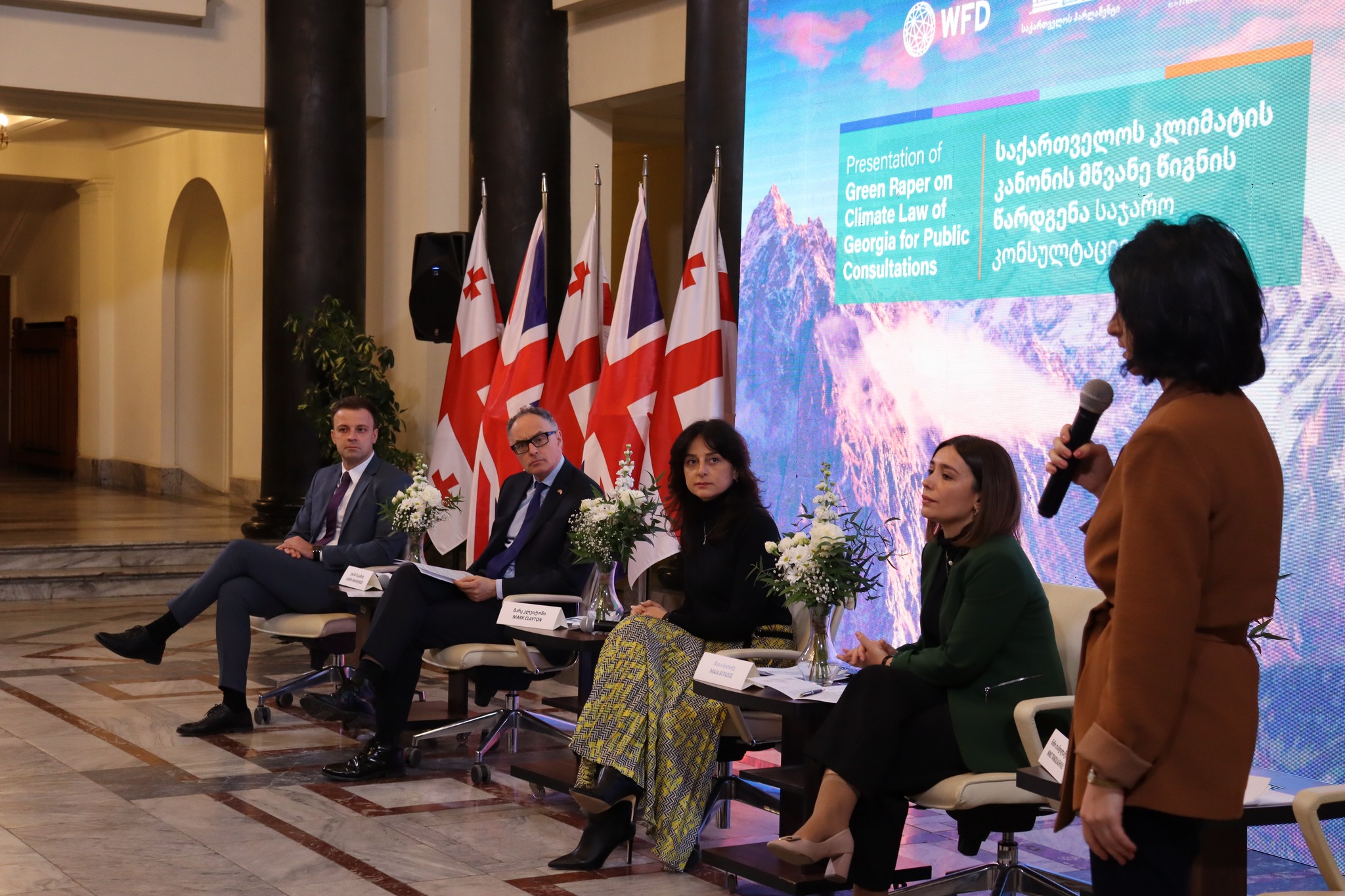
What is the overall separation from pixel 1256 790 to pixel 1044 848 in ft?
5.01

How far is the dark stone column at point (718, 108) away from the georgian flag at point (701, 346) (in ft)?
0.76

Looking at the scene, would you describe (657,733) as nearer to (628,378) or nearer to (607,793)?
(607,793)

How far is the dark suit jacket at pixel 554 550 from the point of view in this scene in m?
5.36

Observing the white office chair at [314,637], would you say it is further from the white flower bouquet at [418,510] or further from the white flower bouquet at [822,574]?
the white flower bouquet at [822,574]

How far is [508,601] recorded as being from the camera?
16.2ft

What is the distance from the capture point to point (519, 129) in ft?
30.1

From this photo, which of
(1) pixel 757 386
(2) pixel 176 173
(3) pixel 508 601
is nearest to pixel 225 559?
(3) pixel 508 601

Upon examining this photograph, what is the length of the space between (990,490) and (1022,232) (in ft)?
4.97

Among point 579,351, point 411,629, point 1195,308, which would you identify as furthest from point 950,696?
point 579,351

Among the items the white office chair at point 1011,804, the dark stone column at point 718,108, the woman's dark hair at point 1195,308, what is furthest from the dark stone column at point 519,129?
the woman's dark hair at point 1195,308

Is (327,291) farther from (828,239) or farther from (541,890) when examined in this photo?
(541,890)

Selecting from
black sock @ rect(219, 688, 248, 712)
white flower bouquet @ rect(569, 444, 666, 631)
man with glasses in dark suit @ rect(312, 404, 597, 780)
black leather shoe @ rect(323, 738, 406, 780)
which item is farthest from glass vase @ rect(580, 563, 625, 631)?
black sock @ rect(219, 688, 248, 712)

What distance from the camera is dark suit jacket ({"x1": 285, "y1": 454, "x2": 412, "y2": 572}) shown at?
604 centimetres

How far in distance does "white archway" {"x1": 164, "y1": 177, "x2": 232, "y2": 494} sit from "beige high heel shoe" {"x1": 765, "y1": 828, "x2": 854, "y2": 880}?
1211cm
